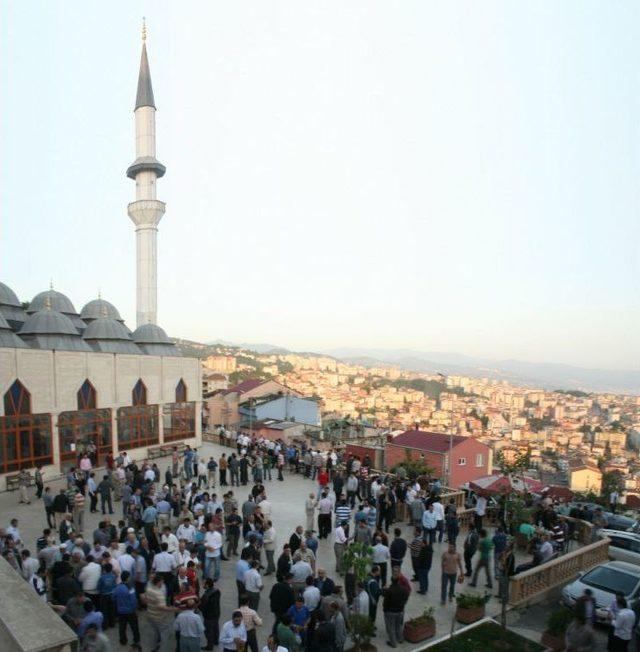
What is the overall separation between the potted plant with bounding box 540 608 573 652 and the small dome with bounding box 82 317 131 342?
26.2 metres

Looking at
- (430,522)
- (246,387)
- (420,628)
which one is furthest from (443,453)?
(246,387)

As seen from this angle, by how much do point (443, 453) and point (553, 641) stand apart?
24148 mm

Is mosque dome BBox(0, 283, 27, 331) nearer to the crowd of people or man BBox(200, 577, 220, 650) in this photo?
the crowd of people

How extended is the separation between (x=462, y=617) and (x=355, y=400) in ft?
499

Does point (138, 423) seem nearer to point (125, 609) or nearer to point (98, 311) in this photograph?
point (98, 311)

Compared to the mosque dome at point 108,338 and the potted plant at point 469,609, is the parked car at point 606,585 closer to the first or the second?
the potted plant at point 469,609

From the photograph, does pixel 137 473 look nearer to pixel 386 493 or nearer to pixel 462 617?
pixel 386 493

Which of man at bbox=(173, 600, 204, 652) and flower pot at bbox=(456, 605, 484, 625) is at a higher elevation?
man at bbox=(173, 600, 204, 652)

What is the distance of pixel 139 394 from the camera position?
2570 centimetres

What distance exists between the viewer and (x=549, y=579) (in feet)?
35.8

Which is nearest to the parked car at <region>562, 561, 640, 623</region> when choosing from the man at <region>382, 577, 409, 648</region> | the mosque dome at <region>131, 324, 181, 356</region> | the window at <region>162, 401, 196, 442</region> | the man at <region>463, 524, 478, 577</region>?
the man at <region>463, 524, 478, 577</region>

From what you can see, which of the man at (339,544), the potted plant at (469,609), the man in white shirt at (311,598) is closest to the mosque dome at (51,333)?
the man at (339,544)

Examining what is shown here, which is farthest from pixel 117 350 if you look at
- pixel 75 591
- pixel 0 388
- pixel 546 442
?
pixel 546 442

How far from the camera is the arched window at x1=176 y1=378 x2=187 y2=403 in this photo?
28156 mm
